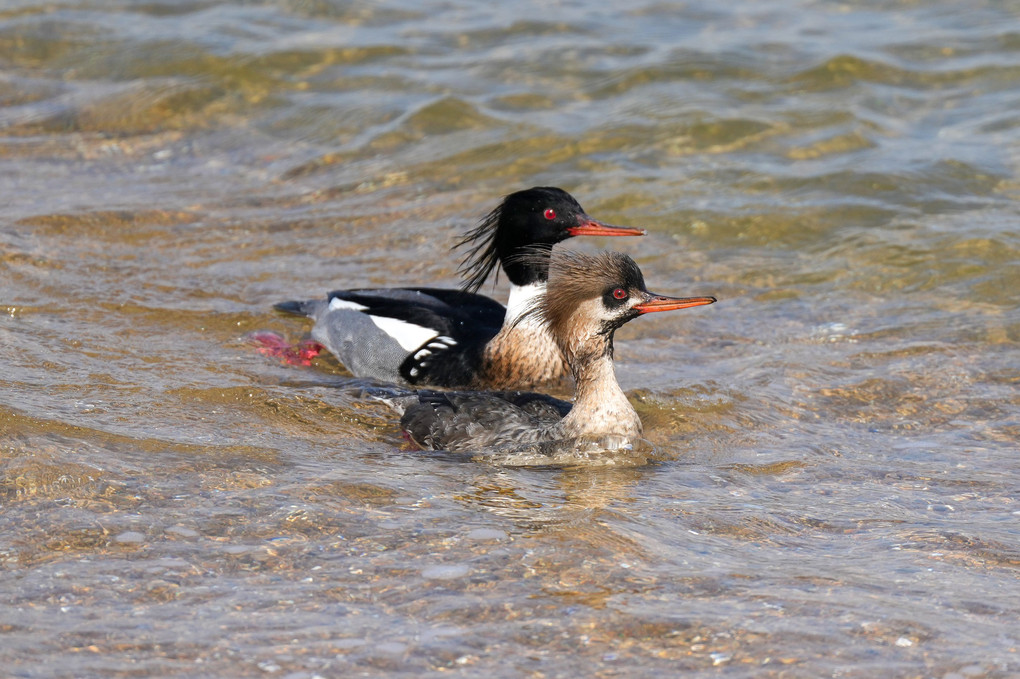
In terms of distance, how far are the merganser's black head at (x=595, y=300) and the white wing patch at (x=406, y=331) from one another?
1.50 meters

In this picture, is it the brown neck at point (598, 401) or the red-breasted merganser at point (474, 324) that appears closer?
the brown neck at point (598, 401)

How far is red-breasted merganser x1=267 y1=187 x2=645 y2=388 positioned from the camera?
779cm

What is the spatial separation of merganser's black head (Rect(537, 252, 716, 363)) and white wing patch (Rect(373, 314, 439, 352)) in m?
1.50

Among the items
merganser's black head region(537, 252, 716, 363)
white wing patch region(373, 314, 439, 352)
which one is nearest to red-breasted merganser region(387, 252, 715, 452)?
merganser's black head region(537, 252, 716, 363)

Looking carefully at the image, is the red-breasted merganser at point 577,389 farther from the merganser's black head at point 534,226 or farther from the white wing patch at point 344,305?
the white wing patch at point 344,305

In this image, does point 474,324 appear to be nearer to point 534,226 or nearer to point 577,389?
point 534,226

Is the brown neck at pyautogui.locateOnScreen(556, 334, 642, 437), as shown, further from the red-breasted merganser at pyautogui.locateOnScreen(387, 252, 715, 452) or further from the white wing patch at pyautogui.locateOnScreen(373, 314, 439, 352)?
the white wing patch at pyautogui.locateOnScreen(373, 314, 439, 352)

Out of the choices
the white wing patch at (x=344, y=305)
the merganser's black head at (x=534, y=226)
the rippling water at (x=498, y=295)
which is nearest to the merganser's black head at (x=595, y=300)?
the rippling water at (x=498, y=295)

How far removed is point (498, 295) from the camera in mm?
9633

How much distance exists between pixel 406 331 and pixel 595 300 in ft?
6.45

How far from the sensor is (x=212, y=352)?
7.61 meters

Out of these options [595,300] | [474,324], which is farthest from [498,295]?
[595,300]

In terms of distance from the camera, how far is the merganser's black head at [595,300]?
6328 mm

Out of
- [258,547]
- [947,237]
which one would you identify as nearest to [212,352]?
[258,547]
